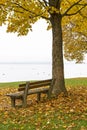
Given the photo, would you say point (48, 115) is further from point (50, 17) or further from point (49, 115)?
point (50, 17)

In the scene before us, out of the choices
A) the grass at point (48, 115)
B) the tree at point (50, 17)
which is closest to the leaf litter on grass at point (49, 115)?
the grass at point (48, 115)

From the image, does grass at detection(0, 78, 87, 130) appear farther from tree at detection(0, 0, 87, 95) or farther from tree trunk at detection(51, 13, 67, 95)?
tree at detection(0, 0, 87, 95)

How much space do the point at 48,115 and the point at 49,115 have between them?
0.13ft

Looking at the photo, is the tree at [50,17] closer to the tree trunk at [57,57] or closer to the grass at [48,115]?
the tree trunk at [57,57]

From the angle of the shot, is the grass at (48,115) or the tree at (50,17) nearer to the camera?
the grass at (48,115)

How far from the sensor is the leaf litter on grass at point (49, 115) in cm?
1181

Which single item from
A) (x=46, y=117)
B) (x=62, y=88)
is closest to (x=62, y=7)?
(x=62, y=88)

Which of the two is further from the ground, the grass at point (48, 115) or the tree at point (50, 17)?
the tree at point (50, 17)

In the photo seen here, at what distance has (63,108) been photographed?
47.8 ft

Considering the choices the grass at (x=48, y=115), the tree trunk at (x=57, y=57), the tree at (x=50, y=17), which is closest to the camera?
the grass at (x=48, y=115)

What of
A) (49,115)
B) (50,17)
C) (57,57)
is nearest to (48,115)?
(49,115)

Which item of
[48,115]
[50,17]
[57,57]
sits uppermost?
[50,17]

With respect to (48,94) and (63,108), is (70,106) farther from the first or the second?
(48,94)

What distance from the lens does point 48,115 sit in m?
13.4
